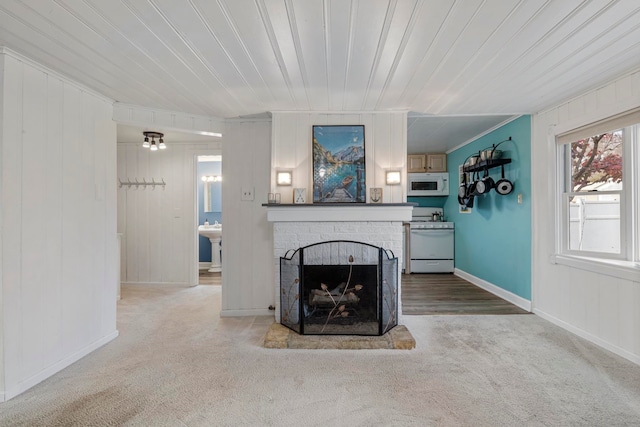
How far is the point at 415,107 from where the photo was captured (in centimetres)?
300

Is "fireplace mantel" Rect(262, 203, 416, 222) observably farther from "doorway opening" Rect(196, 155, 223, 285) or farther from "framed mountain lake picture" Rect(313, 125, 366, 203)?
"doorway opening" Rect(196, 155, 223, 285)

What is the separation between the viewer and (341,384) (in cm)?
201

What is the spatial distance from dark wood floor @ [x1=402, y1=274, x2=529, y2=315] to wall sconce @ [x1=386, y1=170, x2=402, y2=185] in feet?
4.87

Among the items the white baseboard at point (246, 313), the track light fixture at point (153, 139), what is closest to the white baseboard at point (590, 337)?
the white baseboard at point (246, 313)

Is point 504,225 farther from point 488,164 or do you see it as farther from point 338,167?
point 338,167

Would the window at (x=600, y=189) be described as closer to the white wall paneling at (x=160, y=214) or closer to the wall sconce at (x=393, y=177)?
the wall sconce at (x=393, y=177)

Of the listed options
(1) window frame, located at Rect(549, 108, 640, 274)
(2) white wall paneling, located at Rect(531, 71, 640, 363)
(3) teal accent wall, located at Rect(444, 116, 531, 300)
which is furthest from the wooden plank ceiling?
(3) teal accent wall, located at Rect(444, 116, 531, 300)

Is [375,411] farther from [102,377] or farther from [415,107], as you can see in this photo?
[415,107]

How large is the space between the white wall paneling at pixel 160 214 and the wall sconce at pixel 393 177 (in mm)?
2721

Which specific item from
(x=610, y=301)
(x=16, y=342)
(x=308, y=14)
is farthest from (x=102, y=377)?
(x=610, y=301)

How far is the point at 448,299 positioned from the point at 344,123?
258 centimetres

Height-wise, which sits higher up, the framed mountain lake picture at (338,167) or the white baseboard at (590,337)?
the framed mountain lake picture at (338,167)

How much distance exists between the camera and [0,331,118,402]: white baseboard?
6.21 feet

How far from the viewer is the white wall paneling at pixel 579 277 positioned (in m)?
2.31
